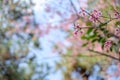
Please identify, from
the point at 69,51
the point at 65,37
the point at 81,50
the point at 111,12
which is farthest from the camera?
the point at 69,51

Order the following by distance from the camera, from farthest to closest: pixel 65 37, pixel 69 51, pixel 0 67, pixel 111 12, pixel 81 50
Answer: pixel 0 67, pixel 69 51, pixel 65 37, pixel 81 50, pixel 111 12

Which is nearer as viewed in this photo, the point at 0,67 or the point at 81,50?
the point at 81,50

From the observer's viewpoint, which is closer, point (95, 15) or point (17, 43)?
point (95, 15)

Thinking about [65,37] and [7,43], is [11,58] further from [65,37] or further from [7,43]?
[65,37]

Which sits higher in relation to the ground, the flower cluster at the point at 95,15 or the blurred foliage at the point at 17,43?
the blurred foliage at the point at 17,43

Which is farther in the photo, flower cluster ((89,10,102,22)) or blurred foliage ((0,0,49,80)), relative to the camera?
blurred foliage ((0,0,49,80))

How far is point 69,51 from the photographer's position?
35.3ft

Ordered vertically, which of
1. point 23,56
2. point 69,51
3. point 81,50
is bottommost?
point 81,50

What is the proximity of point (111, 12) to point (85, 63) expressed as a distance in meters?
9.07

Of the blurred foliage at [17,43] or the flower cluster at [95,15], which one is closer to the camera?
the flower cluster at [95,15]

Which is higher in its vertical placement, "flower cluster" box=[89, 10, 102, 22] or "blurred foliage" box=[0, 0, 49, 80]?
"blurred foliage" box=[0, 0, 49, 80]

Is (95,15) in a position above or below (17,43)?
below

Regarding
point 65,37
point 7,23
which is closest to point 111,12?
point 65,37

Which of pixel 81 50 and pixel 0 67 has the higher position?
pixel 0 67
